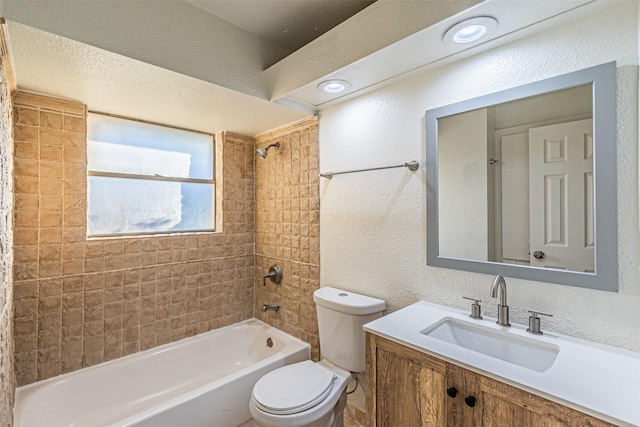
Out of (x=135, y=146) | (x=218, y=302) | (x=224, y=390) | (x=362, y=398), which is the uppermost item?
(x=135, y=146)

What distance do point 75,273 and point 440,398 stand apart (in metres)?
2.19

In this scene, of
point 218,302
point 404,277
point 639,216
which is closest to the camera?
point 639,216

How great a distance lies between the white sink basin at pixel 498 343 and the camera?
3.70 ft

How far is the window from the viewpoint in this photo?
2.07 m

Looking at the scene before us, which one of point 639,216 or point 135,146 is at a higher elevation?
point 135,146

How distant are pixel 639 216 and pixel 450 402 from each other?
0.94m

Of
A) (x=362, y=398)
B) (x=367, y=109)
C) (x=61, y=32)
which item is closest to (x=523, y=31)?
(x=367, y=109)

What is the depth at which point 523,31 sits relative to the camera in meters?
1.24

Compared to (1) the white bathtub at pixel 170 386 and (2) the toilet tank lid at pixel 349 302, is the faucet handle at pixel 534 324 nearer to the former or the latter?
(2) the toilet tank lid at pixel 349 302

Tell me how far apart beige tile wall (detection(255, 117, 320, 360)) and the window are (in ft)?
1.67

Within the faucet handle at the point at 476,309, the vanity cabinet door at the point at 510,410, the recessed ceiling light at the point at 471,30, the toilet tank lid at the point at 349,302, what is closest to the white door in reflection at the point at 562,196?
the faucet handle at the point at 476,309

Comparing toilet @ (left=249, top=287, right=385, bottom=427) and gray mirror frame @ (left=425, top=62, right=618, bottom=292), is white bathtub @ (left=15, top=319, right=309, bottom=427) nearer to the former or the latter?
toilet @ (left=249, top=287, right=385, bottom=427)

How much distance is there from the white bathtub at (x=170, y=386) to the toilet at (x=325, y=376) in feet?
1.10

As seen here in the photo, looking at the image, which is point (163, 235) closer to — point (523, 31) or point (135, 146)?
point (135, 146)
